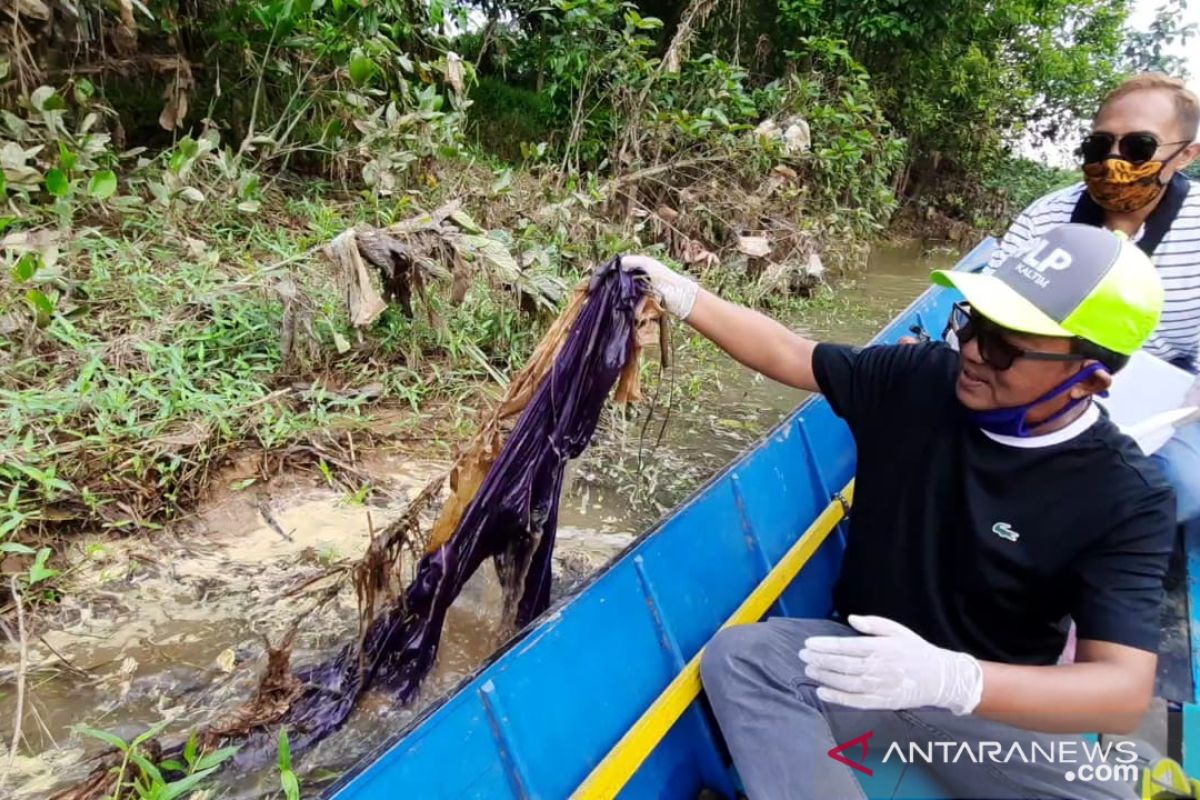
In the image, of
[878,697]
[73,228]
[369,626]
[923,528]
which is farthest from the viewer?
[73,228]

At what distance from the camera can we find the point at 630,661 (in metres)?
1.86

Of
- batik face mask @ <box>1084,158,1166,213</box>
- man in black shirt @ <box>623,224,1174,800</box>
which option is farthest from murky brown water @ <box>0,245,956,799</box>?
batik face mask @ <box>1084,158,1166,213</box>

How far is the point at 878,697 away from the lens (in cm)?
139

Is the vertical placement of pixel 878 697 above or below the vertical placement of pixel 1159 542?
below

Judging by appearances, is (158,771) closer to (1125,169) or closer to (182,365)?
(182,365)

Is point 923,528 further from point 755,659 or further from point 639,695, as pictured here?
point 639,695

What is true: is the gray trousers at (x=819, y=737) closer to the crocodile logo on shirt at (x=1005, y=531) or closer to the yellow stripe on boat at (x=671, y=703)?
the yellow stripe on boat at (x=671, y=703)

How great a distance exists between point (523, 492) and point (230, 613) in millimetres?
1184

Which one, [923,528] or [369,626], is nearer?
[923,528]

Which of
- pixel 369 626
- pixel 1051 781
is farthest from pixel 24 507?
pixel 1051 781

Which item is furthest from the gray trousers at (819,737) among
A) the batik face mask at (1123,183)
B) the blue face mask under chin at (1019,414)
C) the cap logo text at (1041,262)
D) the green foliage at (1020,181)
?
the green foliage at (1020,181)

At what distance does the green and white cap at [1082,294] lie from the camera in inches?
54.1

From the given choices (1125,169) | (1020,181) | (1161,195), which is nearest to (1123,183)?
(1125,169)

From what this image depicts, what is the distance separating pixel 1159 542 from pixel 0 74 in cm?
485
